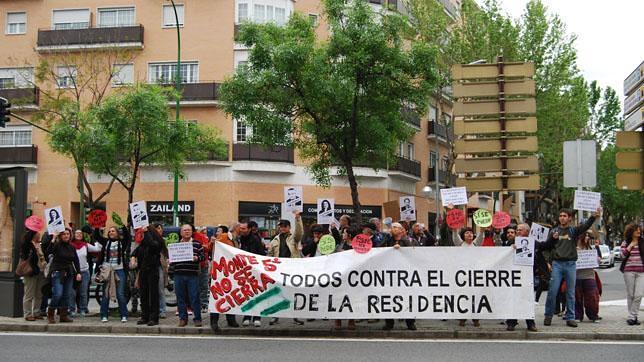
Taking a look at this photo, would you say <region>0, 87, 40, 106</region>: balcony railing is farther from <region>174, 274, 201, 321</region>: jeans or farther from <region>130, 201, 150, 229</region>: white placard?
<region>174, 274, 201, 321</region>: jeans

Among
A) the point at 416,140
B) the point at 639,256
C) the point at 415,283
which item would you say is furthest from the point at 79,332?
the point at 416,140

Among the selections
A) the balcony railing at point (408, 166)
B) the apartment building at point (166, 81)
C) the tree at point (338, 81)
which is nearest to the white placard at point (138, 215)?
the tree at point (338, 81)

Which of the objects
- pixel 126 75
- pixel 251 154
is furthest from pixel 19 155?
pixel 251 154

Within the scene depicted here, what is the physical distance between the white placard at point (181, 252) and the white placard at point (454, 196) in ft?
14.8

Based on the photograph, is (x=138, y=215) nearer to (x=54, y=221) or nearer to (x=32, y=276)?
(x=54, y=221)

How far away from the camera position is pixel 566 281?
1269 cm

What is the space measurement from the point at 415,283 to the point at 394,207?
868 cm

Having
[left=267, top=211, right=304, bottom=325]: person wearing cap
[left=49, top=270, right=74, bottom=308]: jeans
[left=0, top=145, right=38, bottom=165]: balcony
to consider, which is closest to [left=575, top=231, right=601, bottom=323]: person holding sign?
[left=267, top=211, right=304, bottom=325]: person wearing cap

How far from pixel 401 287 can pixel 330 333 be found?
4.57ft

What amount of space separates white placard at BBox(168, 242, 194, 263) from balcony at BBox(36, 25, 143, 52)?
1029 inches

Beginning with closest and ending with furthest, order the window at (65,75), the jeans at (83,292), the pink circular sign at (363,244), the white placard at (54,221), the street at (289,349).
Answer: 1. the street at (289,349)
2. the pink circular sign at (363,244)
3. the white placard at (54,221)
4. the jeans at (83,292)
5. the window at (65,75)

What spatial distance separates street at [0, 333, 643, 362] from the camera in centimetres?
982

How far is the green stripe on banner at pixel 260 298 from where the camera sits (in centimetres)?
1236

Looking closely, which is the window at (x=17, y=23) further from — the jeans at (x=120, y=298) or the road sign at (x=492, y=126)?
the road sign at (x=492, y=126)
